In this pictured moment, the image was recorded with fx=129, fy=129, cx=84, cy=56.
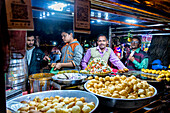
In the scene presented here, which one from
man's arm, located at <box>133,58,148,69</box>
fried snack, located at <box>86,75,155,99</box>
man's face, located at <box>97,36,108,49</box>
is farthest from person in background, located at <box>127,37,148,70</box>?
fried snack, located at <box>86,75,155,99</box>

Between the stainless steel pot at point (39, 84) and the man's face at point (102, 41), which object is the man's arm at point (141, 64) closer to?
the man's face at point (102, 41)

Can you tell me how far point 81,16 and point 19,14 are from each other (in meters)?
0.64

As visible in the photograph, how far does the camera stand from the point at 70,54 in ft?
11.4

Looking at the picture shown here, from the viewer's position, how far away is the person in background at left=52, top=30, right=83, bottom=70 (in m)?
3.34

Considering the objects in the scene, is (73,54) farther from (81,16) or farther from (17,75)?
(17,75)

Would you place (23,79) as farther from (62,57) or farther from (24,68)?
(62,57)

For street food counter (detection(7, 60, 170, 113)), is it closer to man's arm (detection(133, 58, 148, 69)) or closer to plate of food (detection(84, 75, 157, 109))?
plate of food (detection(84, 75, 157, 109))

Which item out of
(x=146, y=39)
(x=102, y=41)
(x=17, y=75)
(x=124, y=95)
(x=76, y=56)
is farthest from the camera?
(x=146, y=39)

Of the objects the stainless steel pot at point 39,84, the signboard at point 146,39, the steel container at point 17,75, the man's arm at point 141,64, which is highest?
the signboard at point 146,39

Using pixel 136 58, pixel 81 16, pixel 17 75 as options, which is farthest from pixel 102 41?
pixel 17 75

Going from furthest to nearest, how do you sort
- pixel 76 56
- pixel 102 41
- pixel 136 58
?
pixel 136 58 → pixel 102 41 → pixel 76 56

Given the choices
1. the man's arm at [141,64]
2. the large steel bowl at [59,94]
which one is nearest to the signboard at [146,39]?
the man's arm at [141,64]

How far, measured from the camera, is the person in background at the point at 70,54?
334 cm

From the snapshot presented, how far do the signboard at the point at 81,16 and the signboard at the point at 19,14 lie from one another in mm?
492
